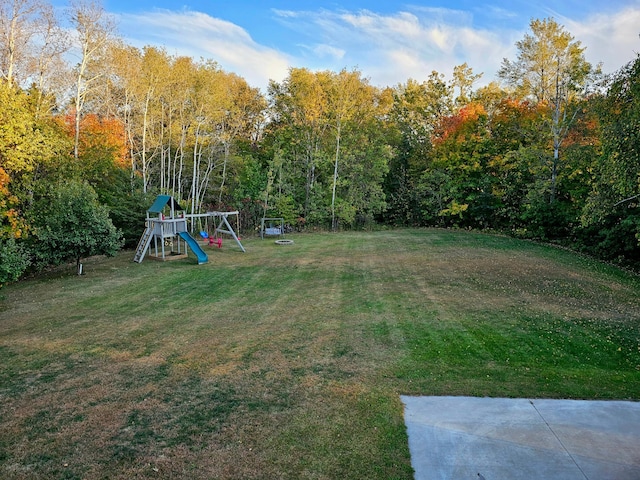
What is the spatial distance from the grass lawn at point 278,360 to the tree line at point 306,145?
2.61 metres

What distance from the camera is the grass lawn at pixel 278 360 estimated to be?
3.56 m

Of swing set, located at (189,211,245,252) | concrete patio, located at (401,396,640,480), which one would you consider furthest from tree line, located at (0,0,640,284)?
concrete patio, located at (401,396,640,480)

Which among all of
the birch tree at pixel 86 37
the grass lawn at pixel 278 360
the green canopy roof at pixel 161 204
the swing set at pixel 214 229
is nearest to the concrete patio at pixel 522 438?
the grass lawn at pixel 278 360

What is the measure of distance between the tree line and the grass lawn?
2.61m

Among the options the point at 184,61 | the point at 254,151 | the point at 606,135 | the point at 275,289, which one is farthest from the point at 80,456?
the point at 254,151

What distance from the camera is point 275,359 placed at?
5.72m

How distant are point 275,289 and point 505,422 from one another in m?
6.96

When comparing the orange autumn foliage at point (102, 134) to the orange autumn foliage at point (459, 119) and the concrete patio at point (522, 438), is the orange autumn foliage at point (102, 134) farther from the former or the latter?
the orange autumn foliage at point (459, 119)

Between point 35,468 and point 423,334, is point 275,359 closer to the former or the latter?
point 423,334

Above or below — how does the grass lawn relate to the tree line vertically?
below

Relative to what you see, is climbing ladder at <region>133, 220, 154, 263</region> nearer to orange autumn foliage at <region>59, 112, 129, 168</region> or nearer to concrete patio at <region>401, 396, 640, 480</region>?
orange autumn foliage at <region>59, 112, 129, 168</region>

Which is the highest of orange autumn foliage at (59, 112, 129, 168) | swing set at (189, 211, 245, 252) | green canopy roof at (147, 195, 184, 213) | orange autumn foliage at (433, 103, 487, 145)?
orange autumn foliage at (433, 103, 487, 145)

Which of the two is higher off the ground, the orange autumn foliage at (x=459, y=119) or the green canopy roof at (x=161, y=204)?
the orange autumn foliage at (x=459, y=119)

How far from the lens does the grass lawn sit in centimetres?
356
